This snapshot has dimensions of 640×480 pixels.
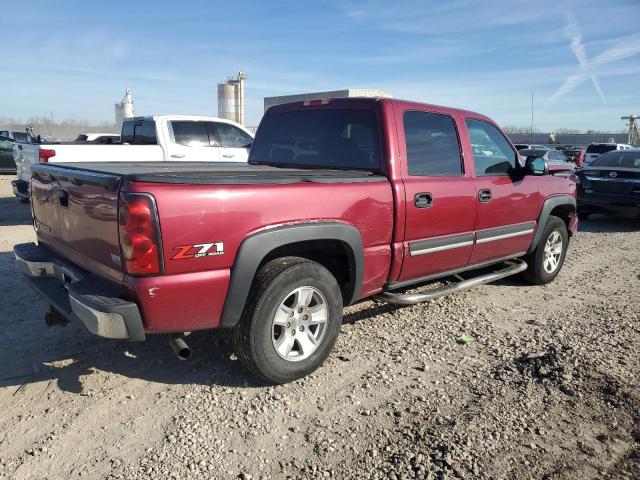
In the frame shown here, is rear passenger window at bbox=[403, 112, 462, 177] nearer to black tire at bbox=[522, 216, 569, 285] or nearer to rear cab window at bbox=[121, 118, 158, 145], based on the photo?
black tire at bbox=[522, 216, 569, 285]

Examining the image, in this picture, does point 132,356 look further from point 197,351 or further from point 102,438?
point 102,438

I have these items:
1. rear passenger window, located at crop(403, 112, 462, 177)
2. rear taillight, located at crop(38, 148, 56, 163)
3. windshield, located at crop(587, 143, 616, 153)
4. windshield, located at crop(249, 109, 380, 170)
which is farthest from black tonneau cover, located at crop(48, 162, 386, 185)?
windshield, located at crop(587, 143, 616, 153)

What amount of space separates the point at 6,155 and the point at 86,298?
58.4ft

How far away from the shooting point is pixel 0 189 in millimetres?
14648

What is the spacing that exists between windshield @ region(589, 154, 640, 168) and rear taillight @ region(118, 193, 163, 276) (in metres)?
10.6

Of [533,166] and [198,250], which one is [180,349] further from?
[533,166]

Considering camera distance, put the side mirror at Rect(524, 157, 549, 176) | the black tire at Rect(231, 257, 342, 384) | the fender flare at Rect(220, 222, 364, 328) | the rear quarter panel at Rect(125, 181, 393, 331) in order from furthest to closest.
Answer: the side mirror at Rect(524, 157, 549, 176), the black tire at Rect(231, 257, 342, 384), the fender flare at Rect(220, 222, 364, 328), the rear quarter panel at Rect(125, 181, 393, 331)

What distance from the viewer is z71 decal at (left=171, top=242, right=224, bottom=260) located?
2818mm

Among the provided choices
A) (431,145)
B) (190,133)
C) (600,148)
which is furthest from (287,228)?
(600,148)

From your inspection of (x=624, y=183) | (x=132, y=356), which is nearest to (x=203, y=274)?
(x=132, y=356)

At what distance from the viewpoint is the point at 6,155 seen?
58.0ft

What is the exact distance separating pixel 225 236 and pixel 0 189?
1447 cm

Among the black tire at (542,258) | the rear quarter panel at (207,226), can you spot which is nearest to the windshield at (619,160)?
the black tire at (542,258)

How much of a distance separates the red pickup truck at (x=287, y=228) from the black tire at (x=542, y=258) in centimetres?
60
